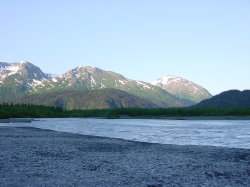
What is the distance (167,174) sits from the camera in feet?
73.0

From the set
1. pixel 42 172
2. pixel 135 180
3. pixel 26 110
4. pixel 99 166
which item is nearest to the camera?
pixel 135 180

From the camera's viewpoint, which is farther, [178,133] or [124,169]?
[178,133]

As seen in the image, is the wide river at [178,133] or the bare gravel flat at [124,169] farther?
the wide river at [178,133]

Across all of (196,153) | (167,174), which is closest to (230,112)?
(196,153)

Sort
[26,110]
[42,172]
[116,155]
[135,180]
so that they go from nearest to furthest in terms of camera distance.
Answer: [135,180] → [42,172] → [116,155] → [26,110]

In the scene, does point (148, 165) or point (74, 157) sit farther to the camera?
point (74, 157)

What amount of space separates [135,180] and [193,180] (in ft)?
12.0

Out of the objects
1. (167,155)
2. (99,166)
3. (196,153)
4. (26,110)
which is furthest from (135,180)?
(26,110)

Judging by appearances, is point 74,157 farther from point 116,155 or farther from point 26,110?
point 26,110

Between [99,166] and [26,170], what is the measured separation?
5432mm

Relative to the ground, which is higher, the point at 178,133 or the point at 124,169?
the point at 178,133

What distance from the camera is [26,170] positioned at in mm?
21703

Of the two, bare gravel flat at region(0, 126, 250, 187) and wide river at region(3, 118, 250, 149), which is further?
wide river at region(3, 118, 250, 149)

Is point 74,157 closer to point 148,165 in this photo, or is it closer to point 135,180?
point 148,165
